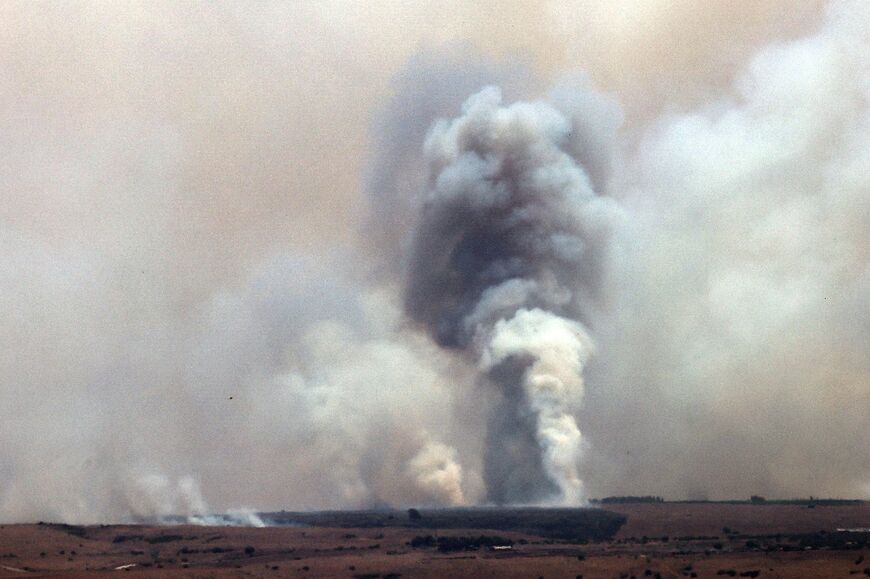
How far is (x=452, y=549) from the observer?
10150 centimetres

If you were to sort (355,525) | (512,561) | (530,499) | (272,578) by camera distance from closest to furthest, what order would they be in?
(272,578) < (512,561) < (355,525) < (530,499)

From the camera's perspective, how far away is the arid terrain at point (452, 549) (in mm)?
91000

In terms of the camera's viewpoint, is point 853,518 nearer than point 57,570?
No

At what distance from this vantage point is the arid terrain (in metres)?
91.0

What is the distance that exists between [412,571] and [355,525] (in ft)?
78.6

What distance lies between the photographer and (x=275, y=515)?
413 feet

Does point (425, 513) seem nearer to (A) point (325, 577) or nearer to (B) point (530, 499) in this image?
(B) point (530, 499)

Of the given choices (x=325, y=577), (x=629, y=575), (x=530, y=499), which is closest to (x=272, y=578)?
(x=325, y=577)

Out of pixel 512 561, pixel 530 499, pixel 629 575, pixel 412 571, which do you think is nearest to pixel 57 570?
pixel 412 571

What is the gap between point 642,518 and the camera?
117m

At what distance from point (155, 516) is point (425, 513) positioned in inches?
1001

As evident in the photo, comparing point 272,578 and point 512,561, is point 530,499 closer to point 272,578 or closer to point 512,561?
point 512,561

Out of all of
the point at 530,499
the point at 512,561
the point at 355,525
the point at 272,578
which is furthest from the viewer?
the point at 530,499

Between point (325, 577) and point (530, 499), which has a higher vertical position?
point (530, 499)
